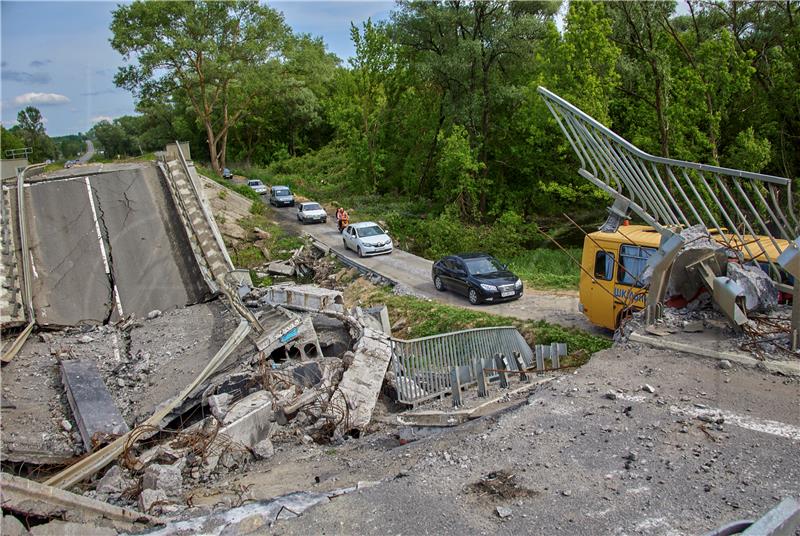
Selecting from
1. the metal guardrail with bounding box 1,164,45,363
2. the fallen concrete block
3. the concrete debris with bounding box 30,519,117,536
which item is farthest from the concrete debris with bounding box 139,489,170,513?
the fallen concrete block

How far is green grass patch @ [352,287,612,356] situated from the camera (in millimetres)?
14320

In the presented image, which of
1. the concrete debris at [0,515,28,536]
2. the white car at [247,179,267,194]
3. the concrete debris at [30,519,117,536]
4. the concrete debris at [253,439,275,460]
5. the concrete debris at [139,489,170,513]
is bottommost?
the concrete debris at [253,439,275,460]

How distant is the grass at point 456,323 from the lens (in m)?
14.3

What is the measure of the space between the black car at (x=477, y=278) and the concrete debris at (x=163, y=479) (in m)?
12.2

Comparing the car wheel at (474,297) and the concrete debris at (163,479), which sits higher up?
the concrete debris at (163,479)

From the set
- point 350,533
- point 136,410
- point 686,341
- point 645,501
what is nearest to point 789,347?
point 686,341

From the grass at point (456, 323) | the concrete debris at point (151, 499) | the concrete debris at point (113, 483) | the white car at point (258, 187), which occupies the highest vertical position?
the white car at point (258, 187)

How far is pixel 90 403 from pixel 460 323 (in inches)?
371

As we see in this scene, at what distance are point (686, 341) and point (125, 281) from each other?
14538mm

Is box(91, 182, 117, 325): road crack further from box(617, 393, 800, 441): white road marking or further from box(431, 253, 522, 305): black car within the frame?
box(617, 393, 800, 441): white road marking

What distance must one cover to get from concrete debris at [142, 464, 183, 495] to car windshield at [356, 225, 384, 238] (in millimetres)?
19347

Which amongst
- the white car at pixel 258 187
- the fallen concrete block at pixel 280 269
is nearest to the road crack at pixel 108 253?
the fallen concrete block at pixel 280 269

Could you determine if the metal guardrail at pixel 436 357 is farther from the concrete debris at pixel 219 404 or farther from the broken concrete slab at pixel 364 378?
the concrete debris at pixel 219 404

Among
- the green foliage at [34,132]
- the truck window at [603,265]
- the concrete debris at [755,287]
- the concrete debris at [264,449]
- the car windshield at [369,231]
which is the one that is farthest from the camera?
the green foliage at [34,132]
